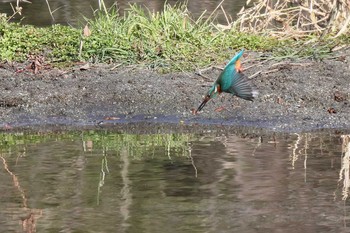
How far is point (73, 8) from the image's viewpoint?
15.9 metres

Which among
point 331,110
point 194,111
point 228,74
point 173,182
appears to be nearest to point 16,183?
point 173,182

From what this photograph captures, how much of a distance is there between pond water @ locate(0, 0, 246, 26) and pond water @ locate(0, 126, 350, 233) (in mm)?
5713

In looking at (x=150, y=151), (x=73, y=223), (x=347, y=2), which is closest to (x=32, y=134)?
(x=150, y=151)

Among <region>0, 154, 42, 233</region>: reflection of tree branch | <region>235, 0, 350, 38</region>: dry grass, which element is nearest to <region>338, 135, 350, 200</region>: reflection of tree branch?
<region>0, 154, 42, 233</region>: reflection of tree branch

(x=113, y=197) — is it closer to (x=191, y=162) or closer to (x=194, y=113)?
(x=191, y=162)

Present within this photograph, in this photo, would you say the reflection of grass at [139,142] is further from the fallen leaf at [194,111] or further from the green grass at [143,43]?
the green grass at [143,43]

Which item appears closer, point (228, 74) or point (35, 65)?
point (228, 74)

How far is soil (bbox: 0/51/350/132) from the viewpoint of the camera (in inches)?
351

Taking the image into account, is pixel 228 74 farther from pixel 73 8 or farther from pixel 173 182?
pixel 73 8

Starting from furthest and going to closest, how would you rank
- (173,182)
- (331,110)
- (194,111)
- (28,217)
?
(194,111) → (331,110) → (173,182) → (28,217)

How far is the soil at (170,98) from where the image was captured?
8.91 meters

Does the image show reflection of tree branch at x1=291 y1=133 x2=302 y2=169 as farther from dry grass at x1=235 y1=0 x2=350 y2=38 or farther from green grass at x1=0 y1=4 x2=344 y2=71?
dry grass at x1=235 y1=0 x2=350 y2=38

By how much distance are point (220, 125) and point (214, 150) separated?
106cm

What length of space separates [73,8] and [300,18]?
5.17m
